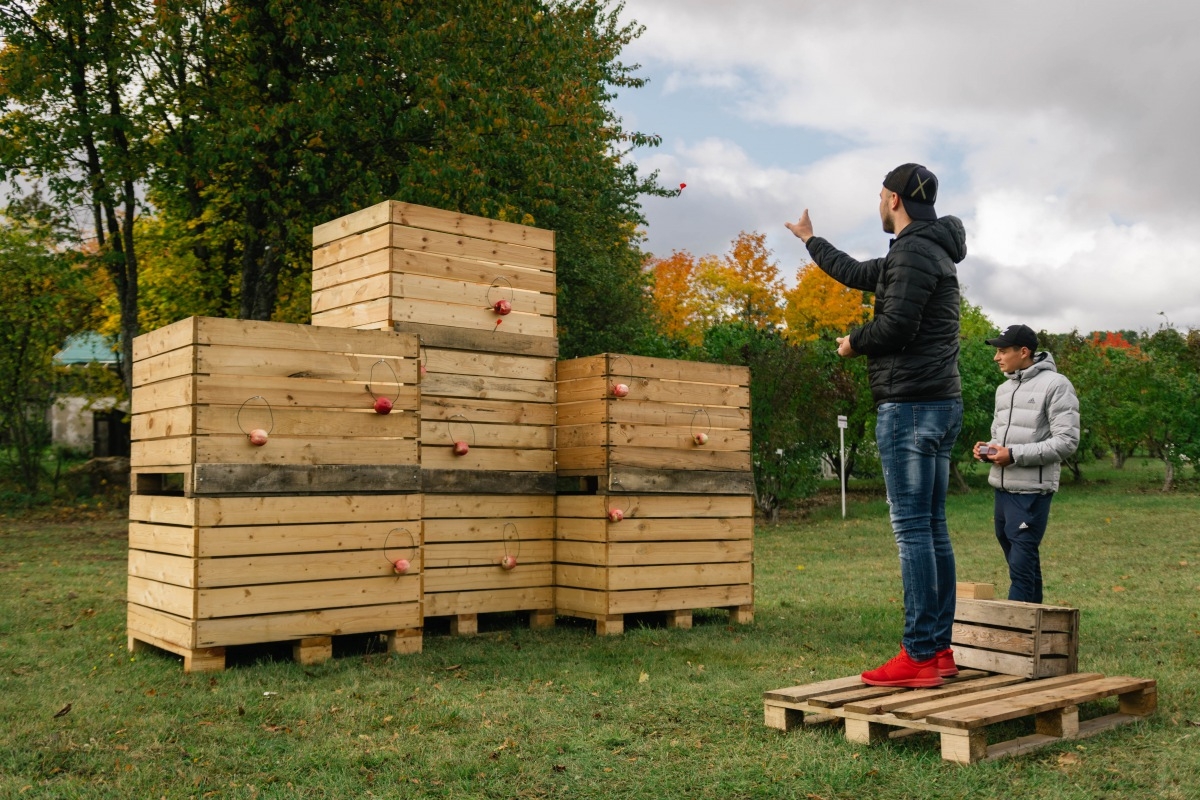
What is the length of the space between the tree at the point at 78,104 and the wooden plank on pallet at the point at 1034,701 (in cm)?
1495

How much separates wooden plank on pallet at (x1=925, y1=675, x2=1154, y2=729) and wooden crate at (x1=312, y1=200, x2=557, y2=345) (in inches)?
193

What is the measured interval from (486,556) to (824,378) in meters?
14.2

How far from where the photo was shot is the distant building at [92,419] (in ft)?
81.5

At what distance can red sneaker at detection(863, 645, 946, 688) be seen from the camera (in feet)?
16.9

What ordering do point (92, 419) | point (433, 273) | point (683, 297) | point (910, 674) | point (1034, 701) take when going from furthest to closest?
point (683, 297), point (92, 419), point (433, 273), point (910, 674), point (1034, 701)

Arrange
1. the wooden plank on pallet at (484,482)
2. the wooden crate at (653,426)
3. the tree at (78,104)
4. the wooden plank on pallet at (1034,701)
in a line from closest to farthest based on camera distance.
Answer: the wooden plank on pallet at (1034,701) → the wooden plank on pallet at (484,482) → the wooden crate at (653,426) → the tree at (78,104)

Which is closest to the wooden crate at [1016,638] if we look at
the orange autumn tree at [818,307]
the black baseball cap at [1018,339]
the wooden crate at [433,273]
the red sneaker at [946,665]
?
the red sneaker at [946,665]

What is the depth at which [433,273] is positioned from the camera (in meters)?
8.20

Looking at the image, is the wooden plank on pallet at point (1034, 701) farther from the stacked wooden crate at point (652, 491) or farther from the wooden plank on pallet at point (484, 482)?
the wooden plank on pallet at point (484, 482)

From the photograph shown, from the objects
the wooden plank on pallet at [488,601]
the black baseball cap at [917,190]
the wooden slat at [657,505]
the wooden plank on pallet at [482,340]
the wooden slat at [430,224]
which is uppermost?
the wooden slat at [430,224]

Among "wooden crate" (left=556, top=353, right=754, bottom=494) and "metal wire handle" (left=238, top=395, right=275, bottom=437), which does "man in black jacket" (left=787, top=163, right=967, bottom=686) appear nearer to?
"wooden crate" (left=556, top=353, right=754, bottom=494)

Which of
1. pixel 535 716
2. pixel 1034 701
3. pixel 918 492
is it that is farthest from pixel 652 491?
pixel 1034 701

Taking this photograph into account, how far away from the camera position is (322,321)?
8.74 meters

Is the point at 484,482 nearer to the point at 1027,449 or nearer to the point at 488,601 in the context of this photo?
the point at 488,601
